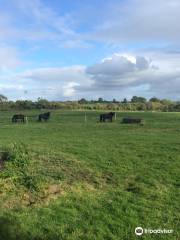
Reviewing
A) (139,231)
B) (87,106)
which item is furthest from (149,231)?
(87,106)

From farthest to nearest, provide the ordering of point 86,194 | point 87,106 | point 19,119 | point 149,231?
point 87,106 → point 19,119 → point 86,194 → point 149,231

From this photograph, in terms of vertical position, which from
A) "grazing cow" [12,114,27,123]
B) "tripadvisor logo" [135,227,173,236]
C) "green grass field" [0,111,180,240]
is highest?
"grazing cow" [12,114,27,123]

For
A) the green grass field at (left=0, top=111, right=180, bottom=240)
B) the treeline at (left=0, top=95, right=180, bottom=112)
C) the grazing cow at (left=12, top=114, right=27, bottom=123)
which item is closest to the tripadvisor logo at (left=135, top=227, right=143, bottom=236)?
the green grass field at (left=0, top=111, right=180, bottom=240)

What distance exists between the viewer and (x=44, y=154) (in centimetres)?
1518

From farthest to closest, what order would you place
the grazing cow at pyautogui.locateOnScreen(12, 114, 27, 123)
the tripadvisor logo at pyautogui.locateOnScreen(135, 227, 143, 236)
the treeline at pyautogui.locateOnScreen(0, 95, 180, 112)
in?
the treeline at pyautogui.locateOnScreen(0, 95, 180, 112) → the grazing cow at pyautogui.locateOnScreen(12, 114, 27, 123) → the tripadvisor logo at pyautogui.locateOnScreen(135, 227, 143, 236)

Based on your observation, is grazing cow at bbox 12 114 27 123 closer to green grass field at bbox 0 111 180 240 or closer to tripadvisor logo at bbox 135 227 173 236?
green grass field at bbox 0 111 180 240

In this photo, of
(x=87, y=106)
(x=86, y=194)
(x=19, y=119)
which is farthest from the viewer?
(x=87, y=106)

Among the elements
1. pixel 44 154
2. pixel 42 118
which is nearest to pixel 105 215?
pixel 44 154

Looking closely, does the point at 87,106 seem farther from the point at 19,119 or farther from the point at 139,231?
the point at 139,231

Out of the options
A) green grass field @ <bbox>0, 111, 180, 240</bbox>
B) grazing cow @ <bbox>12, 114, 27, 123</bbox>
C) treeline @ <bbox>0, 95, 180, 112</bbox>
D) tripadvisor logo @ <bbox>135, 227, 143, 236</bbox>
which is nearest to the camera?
tripadvisor logo @ <bbox>135, 227, 143, 236</bbox>

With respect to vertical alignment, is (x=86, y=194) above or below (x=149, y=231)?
above

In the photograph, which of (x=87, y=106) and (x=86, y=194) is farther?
(x=87, y=106)

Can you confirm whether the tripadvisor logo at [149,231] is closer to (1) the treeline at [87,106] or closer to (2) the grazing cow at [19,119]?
(2) the grazing cow at [19,119]

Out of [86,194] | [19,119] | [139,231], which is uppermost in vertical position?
[19,119]
